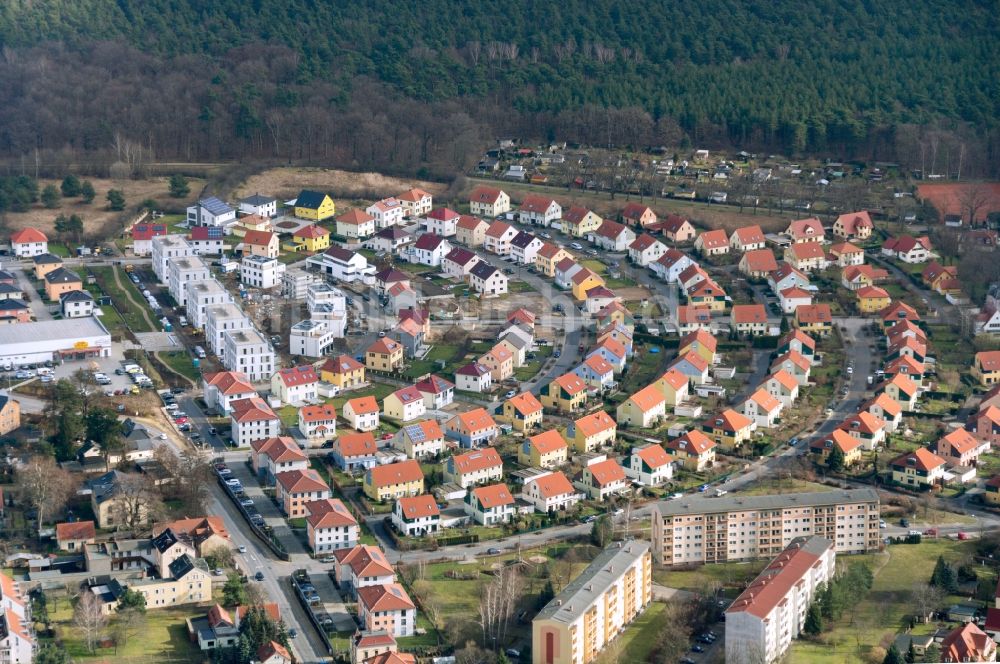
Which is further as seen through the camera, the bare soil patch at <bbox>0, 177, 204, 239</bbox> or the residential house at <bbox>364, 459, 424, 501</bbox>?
the bare soil patch at <bbox>0, 177, 204, 239</bbox>

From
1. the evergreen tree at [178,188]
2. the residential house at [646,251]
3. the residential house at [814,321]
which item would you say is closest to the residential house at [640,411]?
the residential house at [814,321]

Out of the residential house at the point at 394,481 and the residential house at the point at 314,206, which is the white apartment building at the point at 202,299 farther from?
the residential house at the point at 394,481

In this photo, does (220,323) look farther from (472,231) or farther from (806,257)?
(806,257)

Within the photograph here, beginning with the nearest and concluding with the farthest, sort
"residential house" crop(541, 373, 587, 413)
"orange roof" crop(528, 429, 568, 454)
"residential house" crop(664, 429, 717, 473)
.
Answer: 1. "orange roof" crop(528, 429, 568, 454)
2. "residential house" crop(664, 429, 717, 473)
3. "residential house" crop(541, 373, 587, 413)

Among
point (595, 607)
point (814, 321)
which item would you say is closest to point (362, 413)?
point (595, 607)

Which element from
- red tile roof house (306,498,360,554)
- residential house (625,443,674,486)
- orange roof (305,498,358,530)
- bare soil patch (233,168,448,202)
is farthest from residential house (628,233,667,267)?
red tile roof house (306,498,360,554)

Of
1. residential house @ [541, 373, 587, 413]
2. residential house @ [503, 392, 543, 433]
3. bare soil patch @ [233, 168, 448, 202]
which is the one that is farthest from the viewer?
bare soil patch @ [233, 168, 448, 202]

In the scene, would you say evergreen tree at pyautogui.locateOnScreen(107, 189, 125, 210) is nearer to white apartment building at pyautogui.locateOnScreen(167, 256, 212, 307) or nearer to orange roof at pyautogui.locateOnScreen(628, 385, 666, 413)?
white apartment building at pyautogui.locateOnScreen(167, 256, 212, 307)
